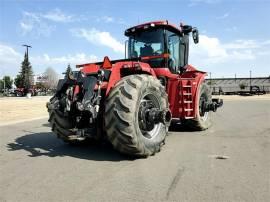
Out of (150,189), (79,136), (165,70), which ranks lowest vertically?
(150,189)

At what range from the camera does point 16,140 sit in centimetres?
886

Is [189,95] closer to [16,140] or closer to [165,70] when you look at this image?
[165,70]

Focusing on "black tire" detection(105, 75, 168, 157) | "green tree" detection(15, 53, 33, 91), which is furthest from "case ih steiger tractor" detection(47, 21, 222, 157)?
"green tree" detection(15, 53, 33, 91)

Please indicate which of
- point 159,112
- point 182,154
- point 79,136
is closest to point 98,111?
point 79,136

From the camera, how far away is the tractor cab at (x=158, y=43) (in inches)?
358

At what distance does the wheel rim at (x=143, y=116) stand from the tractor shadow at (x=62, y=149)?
740 mm

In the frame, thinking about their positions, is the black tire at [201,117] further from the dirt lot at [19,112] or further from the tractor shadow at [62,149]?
Answer: the dirt lot at [19,112]

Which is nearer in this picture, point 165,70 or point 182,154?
point 182,154

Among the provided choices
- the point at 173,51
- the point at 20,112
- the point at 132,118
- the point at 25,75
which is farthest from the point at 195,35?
the point at 25,75

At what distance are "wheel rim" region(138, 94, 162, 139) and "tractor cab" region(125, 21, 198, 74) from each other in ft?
6.98

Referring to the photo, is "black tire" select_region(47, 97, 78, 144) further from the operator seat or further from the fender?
the operator seat

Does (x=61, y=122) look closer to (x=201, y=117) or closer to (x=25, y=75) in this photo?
(x=201, y=117)

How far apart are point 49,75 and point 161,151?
Result: 343ft

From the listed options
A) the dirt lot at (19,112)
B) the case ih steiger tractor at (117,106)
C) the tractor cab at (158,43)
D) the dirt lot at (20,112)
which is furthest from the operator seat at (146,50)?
the dirt lot at (19,112)
